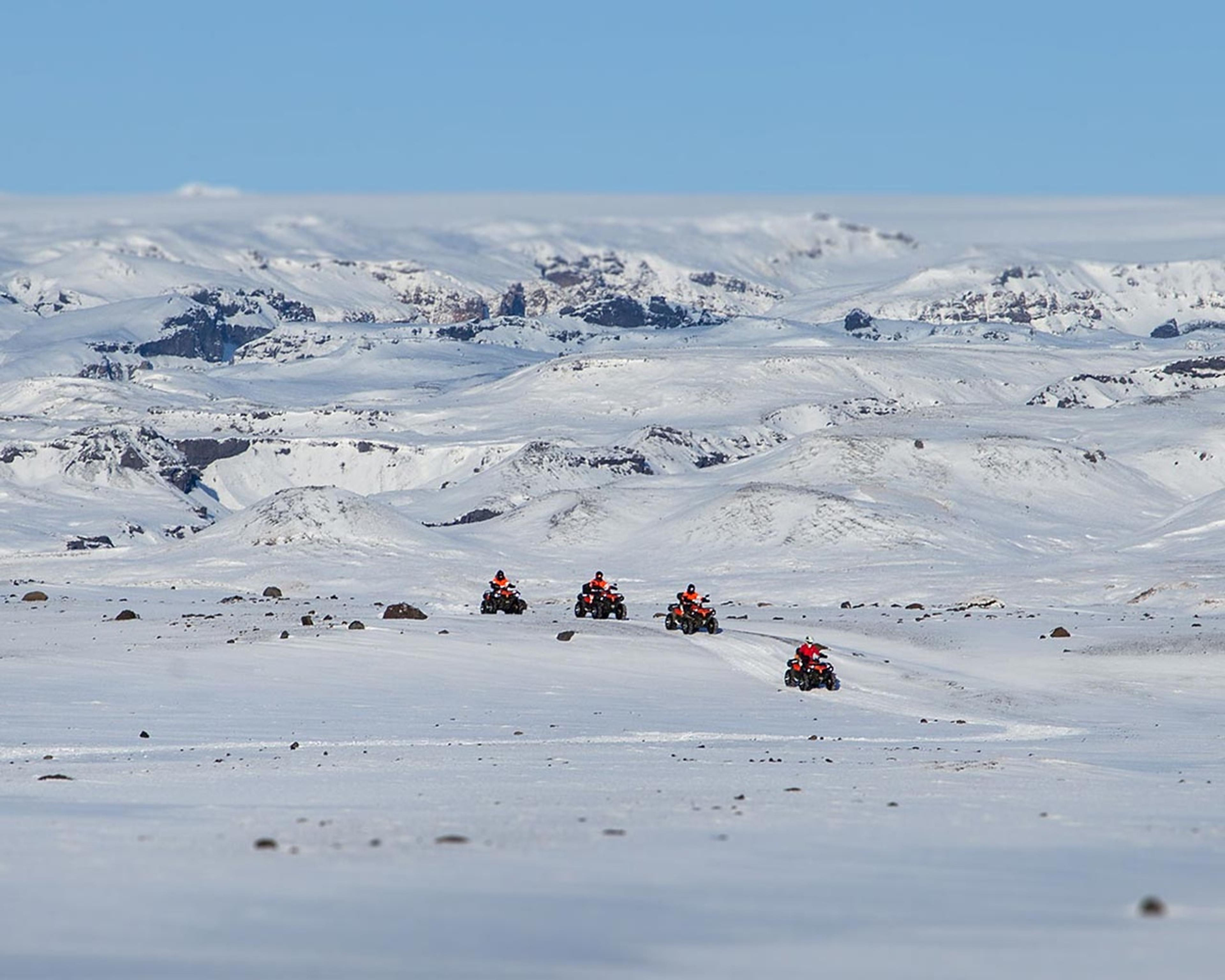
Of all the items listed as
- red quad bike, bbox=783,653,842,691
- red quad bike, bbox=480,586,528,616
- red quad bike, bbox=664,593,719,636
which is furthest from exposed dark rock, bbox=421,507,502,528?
red quad bike, bbox=783,653,842,691

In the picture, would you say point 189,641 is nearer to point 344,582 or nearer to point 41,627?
point 41,627

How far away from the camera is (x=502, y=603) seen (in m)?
66.3

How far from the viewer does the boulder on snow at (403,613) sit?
61.0 meters

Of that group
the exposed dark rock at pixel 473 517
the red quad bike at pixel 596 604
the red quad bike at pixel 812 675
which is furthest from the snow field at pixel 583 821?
the exposed dark rock at pixel 473 517

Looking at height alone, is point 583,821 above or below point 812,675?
above

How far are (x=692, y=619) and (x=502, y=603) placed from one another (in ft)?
33.8

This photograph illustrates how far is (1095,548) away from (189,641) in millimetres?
98295

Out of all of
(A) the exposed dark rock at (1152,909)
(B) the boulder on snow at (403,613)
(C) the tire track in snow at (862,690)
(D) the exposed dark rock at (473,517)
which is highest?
(A) the exposed dark rock at (1152,909)

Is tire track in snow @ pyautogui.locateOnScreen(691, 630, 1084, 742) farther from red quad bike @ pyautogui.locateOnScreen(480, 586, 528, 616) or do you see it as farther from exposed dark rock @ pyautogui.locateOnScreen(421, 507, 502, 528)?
exposed dark rock @ pyautogui.locateOnScreen(421, 507, 502, 528)

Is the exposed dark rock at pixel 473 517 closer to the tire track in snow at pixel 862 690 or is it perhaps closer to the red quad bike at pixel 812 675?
the tire track in snow at pixel 862 690

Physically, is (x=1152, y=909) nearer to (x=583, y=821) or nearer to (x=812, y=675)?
(x=583, y=821)

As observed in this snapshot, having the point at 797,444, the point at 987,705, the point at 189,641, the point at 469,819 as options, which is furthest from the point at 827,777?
the point at 797,444

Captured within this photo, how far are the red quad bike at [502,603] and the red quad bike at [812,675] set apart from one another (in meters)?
22.3

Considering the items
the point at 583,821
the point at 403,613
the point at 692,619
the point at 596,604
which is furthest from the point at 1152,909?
the point at 596,604
